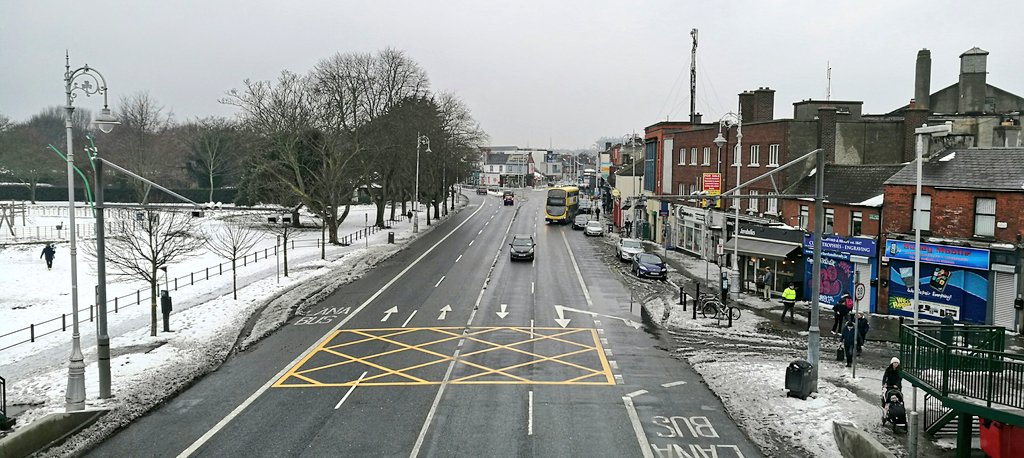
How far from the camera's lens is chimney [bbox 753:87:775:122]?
50844mm

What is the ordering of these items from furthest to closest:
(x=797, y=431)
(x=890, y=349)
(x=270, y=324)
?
(x=270, y=324), (x=890, y=349), (x=797, y=431)

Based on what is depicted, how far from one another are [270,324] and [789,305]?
19896 millimetres

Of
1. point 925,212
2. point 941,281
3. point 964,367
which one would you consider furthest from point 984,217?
point 964,367

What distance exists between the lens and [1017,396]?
12.7 meters

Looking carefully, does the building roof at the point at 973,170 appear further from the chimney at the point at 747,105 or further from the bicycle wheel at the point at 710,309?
the chimney at the point at 747,105

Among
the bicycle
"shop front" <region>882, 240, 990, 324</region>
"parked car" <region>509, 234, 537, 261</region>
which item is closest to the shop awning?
"shop front" <region>882, 240, 990, 324</region>

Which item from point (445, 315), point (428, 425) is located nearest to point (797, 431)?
point (428, 425)

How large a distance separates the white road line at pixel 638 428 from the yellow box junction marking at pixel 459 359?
2.03 meters

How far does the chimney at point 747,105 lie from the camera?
52.1 meters

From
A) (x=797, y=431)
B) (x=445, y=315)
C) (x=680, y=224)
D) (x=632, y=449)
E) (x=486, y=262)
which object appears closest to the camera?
(x=632, y=449)

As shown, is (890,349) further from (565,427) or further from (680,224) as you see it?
(680,224)

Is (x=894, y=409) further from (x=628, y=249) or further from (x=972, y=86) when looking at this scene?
(x=972, y=86)

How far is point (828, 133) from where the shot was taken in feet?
136

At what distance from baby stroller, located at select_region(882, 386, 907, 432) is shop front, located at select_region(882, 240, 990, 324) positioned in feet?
43.1
